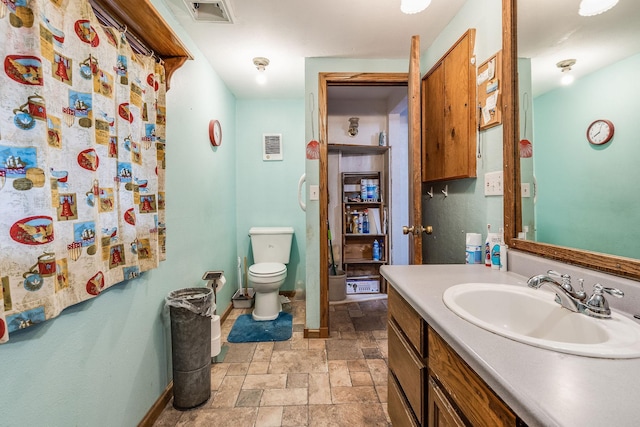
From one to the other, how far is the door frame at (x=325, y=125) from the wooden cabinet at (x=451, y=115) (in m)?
0.34

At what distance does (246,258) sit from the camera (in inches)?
130

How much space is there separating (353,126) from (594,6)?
8.67 ft

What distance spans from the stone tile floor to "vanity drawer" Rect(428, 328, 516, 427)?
898 mm

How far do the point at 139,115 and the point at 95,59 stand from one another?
304 mm

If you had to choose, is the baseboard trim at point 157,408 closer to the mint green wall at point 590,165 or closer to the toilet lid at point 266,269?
the toilet lid at point 266,269

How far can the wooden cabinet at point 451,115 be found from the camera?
62.1 inches

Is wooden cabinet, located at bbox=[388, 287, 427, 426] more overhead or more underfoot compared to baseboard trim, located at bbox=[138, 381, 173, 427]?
more overhead

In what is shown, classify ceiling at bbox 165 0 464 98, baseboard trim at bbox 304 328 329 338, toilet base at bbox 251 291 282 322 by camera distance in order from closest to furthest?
ceiling at bbox 165 0 464 98
baseboard trim at bbox 304 328 329 338
toilet base at bbox 251 291 282 322

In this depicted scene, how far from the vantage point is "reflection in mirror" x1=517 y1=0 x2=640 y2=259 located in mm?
804

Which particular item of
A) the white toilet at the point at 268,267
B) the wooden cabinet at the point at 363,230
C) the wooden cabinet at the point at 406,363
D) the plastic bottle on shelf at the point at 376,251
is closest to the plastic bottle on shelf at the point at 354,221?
the wooden cabinet at the point at 363,230

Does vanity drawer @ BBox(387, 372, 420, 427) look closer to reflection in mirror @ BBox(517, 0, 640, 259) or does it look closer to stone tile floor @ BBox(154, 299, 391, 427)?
stone tile floor @ BBox(154, 299, 391, 427)

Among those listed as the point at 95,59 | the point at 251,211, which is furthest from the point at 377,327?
the point at 95,59

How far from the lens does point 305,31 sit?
A: 1929 mm

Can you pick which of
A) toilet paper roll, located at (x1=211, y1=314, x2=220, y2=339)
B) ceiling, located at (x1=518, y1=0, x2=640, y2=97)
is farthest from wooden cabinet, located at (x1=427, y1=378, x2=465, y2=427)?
toilet paper roll, located at (x1=211, y1=314, x2=220, y2=339)
